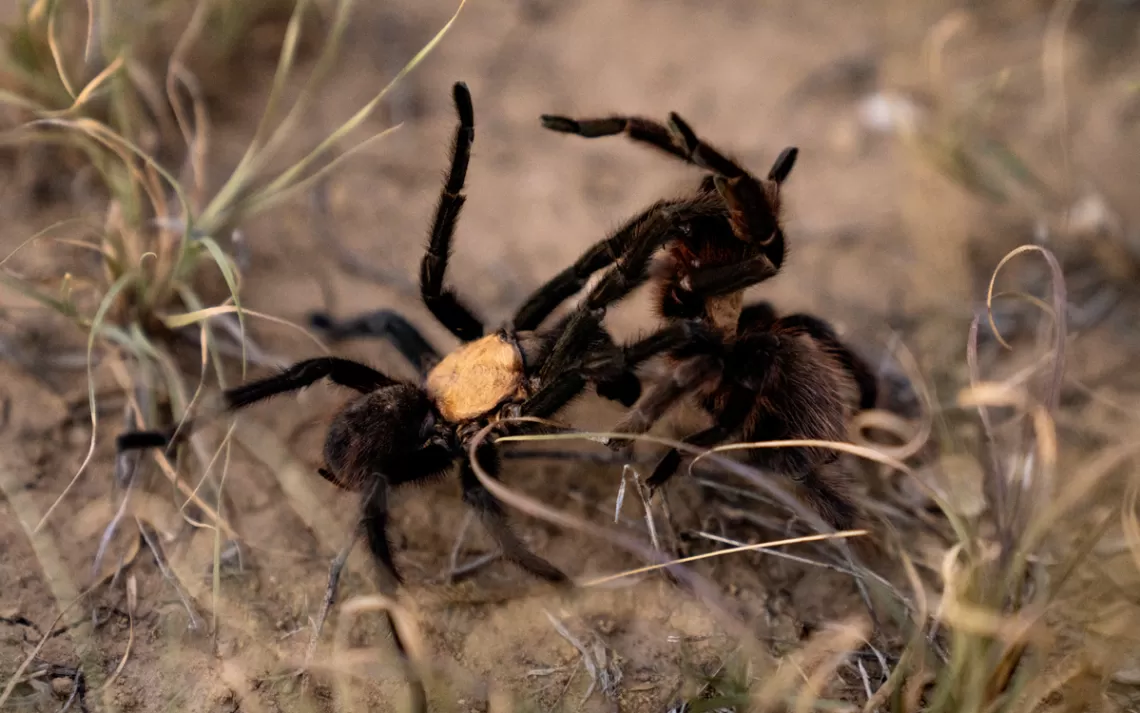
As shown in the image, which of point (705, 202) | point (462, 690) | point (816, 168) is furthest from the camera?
point (816, 168)

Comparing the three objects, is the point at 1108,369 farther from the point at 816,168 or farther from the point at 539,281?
the point at 539,281

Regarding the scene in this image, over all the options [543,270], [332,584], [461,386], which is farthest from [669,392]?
[543,270]

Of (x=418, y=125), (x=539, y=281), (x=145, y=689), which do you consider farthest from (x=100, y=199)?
(x=145, y=689)

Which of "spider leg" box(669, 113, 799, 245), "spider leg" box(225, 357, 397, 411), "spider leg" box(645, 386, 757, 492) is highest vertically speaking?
"spider leg" box(669, 113, 799, 245)

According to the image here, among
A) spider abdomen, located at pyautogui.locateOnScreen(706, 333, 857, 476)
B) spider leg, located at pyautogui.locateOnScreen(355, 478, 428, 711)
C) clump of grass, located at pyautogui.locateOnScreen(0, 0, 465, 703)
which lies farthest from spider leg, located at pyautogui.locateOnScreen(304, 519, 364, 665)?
spider abdomen, located at pyautogui.locateOnScreen(706, 333, 857, 476)

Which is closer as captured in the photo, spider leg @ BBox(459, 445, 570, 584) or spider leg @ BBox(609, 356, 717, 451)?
spider leg @ BBox(609, 356, 717, 451)

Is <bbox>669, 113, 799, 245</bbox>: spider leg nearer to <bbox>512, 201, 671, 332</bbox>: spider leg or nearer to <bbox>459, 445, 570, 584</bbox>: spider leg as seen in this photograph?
<bbox>512, 201, 671, 332</bbox>: spider leg
